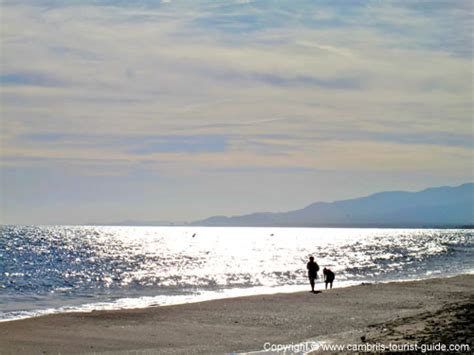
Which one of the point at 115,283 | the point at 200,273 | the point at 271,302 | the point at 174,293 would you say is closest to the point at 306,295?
the point at 271,302

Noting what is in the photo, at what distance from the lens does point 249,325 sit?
24281 millimetres

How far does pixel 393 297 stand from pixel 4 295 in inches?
950

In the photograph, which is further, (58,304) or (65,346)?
(58,304)

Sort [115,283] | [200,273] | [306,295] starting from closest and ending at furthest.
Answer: [306,295] < [115,283] < [200,273]

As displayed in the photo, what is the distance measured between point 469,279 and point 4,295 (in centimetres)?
2948

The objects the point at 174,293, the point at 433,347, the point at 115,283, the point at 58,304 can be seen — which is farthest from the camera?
the point at 115,283

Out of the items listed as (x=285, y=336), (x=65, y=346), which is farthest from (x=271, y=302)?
(x=65, y=346)

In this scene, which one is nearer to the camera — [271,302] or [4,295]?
[271,302]

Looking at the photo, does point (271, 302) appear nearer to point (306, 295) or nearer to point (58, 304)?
point (306, 295)

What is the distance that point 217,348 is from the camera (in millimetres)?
20062

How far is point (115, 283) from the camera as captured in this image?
51.8m

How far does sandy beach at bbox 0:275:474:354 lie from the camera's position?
1947 centimetres

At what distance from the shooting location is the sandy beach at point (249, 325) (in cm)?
1947

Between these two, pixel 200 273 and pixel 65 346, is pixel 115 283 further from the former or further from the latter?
pixel 65 346
